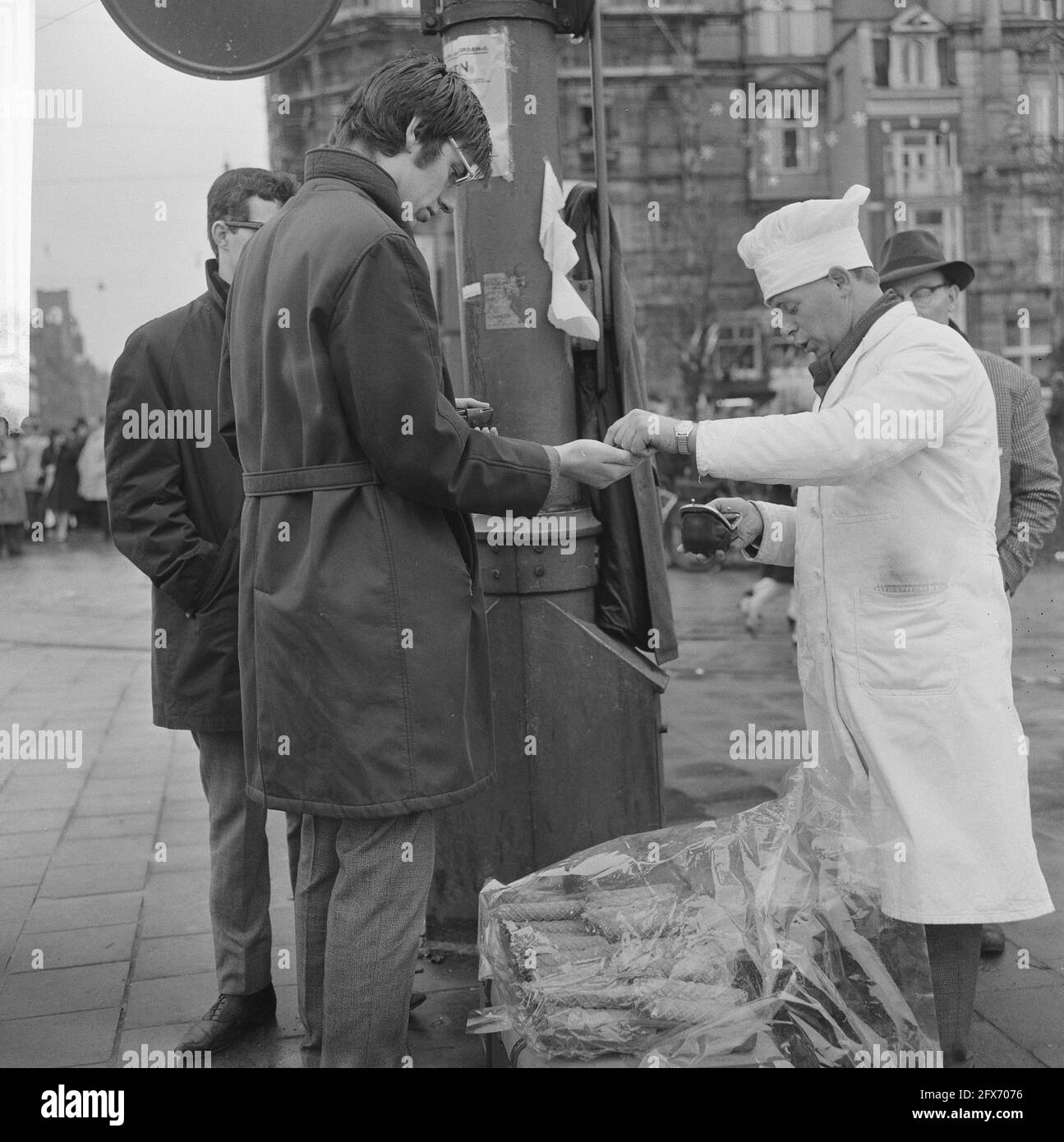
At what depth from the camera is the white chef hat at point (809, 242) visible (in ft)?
9.09

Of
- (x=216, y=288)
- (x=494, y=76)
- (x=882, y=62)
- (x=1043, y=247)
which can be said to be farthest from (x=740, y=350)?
(x=216, y=288)

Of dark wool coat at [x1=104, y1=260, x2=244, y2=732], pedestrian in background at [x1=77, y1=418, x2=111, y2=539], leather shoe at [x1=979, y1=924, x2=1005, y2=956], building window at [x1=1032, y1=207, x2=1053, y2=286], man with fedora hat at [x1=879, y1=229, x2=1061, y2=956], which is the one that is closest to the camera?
dark wool coat at [x1=104, y1=260, x2=244, y2=732]

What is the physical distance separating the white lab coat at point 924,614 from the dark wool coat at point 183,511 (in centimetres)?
121

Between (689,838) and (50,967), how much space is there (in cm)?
194

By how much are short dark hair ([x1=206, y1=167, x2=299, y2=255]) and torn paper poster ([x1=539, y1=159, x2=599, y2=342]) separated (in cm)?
70

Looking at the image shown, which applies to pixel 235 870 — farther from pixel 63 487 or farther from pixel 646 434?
pixel 63 487

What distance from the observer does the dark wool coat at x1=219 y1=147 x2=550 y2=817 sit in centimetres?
237

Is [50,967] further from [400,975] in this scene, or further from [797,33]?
[797,33]

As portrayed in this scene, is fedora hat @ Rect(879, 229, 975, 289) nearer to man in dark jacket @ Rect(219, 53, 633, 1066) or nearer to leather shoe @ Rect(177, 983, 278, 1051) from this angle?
man in dark jacket @ Rect(219, 53, 633, 1066)

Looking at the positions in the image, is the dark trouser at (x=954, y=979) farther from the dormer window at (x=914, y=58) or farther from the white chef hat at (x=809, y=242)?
the dormer window at (x=914, y=58)

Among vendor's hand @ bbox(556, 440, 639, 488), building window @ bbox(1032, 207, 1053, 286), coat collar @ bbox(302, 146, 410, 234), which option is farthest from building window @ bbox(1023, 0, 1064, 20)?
coat collar @ bbox(302, 146, 410, 234)

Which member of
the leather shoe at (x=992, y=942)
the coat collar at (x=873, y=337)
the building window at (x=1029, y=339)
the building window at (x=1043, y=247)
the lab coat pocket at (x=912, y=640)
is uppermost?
the building window at (x=1043, y=247)

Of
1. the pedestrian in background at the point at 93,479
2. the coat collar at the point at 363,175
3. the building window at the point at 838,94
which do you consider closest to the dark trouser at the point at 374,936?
the coat collar at the point at 363,175
